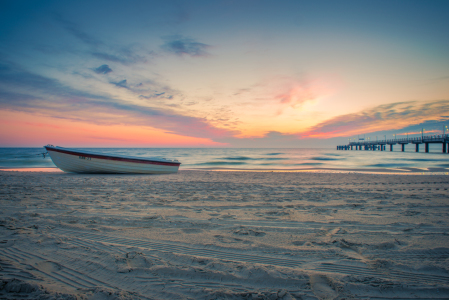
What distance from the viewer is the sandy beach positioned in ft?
6.36

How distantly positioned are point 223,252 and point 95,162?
41.0 ft

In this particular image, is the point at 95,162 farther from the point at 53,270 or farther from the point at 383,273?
the point at 383,273

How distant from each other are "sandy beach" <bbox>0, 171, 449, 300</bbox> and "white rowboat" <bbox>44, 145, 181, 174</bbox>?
8.32 meters

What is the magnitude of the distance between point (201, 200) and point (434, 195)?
6.58m

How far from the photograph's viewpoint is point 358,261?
244 cm

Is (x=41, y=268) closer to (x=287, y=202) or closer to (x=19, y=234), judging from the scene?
(x=19, y=234)

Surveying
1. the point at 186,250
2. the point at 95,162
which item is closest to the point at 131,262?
the point at 186,250

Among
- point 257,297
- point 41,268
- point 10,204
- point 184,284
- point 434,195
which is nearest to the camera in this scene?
point 257,297

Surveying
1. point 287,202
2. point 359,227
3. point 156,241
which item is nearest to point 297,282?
point 156,241

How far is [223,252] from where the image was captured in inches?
104

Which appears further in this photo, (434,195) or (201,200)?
(434,195)

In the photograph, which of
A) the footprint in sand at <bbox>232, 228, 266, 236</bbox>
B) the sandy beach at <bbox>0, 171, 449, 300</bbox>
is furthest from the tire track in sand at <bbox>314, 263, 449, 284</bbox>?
the footprint in sand at <bbox>232, 228, 266, 236</bbox>

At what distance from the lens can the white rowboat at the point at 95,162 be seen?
12.5 m

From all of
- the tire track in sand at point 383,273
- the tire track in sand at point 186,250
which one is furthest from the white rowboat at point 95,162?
the tire track in sand at point 383,273
